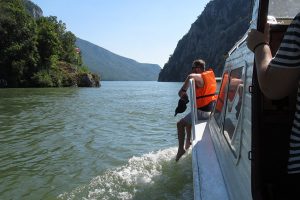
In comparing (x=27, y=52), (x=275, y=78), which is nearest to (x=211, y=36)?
(x=27, y=52)

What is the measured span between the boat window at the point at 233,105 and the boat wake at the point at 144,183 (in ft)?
6.50

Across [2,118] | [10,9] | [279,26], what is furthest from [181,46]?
[279,26]

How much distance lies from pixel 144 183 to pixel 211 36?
463 feet

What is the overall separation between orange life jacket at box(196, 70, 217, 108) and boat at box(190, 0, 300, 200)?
2.90 meters

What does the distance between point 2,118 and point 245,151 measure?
1606 cm

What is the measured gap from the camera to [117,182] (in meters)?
7.50

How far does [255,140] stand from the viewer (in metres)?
2.89

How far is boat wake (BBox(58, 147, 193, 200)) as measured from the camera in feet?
21.9

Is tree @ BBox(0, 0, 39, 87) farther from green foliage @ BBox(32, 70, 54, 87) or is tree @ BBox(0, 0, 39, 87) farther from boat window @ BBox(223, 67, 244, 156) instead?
boat window @ BBox(223, 67, 244, 156)

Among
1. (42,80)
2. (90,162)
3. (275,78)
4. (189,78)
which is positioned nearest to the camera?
(275,78)

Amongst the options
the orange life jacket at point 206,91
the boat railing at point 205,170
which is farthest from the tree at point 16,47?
the boat railing at point 205,170

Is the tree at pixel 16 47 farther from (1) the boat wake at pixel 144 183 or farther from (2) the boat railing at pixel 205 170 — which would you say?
(2) the boat railing at pixel 205 170

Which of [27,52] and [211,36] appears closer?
[27,52]

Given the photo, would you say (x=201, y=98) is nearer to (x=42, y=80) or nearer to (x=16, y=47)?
(x=42, y=80)
